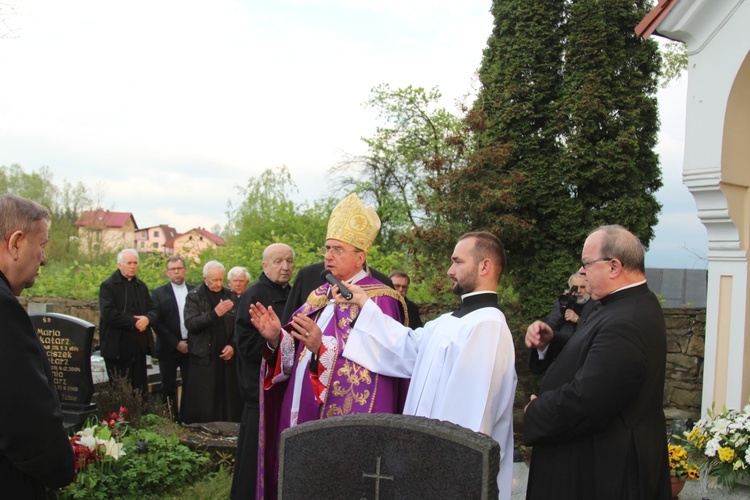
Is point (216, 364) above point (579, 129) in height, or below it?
below

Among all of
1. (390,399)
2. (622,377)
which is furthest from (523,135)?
(622,377)

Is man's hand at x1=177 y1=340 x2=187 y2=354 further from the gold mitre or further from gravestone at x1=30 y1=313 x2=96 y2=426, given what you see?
the gold mitre

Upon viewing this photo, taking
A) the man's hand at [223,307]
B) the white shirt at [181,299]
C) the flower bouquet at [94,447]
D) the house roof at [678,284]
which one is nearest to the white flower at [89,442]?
the flower bouquet at [94,447]

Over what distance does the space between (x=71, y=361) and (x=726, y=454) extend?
214 inches

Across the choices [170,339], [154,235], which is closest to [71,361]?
[170,339]

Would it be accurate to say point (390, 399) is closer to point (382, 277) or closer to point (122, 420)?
point (382, 277)

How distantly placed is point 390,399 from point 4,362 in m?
2.31

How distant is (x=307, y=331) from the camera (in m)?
3.93

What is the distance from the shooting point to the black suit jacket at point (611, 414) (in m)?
2.90

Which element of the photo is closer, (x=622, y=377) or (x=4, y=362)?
(x=4, y=362)

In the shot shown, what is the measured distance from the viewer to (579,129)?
33.9 ft

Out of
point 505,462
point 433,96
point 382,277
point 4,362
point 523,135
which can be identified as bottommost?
point 505,462

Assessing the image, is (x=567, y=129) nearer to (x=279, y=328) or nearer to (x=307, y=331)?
(x=279, y=328)

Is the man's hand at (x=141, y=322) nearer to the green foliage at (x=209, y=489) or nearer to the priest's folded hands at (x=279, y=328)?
the green foliage at (x=209, y=489)
